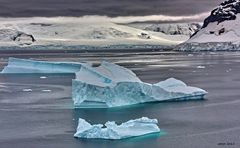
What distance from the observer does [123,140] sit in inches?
545

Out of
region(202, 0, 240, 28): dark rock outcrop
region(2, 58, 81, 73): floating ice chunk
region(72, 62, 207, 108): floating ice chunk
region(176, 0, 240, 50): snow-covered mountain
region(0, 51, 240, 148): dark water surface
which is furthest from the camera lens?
region(202, 0, 240, 28): dark rock outcrop

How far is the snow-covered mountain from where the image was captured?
116m

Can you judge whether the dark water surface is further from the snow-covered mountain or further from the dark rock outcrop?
the dark rock outcrop

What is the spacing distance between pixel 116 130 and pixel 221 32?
113 meters

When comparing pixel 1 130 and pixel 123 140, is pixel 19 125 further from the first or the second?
pixel 123 140

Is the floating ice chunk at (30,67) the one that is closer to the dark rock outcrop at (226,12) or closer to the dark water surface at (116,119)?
the dark water surface at (116,119)

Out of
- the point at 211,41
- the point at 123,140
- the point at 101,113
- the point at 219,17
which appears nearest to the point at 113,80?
the point at 101,113

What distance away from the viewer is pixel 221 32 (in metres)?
124

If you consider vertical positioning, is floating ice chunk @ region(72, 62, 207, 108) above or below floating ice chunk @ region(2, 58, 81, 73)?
above

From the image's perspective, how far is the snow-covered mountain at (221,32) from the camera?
11550 centimetres

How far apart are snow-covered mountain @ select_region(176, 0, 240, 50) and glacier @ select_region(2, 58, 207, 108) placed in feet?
303

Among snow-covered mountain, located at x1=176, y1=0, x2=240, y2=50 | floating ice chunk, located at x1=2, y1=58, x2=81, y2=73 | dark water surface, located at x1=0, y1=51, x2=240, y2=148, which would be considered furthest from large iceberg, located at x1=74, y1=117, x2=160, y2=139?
snow-covered mountain, located at x1=176, y1=0, x2=240, y2=50

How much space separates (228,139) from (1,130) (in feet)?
22.4

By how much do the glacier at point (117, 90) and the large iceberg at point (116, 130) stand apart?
13.6ft
